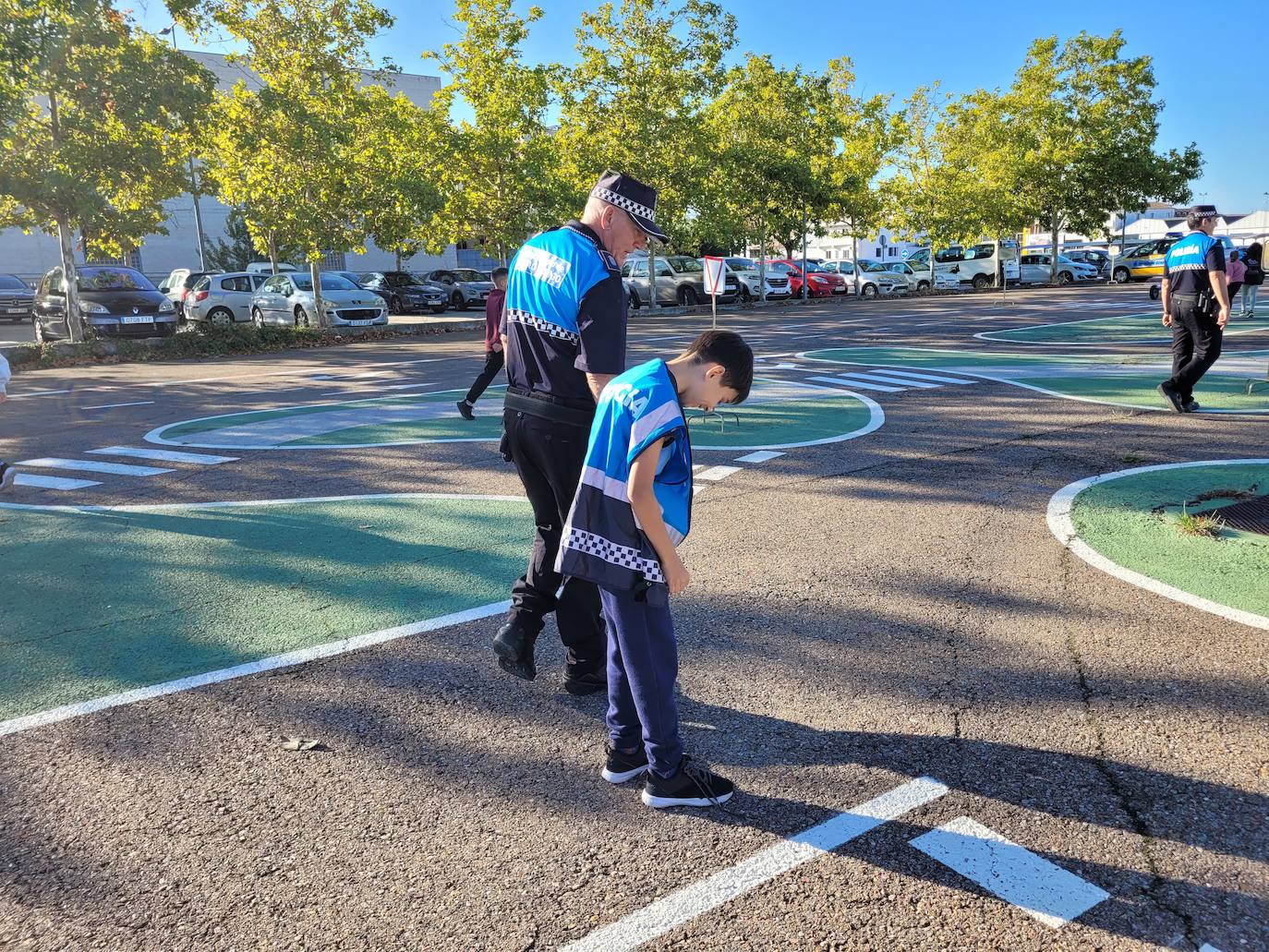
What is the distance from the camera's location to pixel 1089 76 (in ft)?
146

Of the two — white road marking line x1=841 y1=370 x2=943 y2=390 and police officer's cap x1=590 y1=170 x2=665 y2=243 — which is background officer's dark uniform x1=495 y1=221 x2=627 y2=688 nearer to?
police officer's cap x1=590 y1=170 x2=665 y2=243

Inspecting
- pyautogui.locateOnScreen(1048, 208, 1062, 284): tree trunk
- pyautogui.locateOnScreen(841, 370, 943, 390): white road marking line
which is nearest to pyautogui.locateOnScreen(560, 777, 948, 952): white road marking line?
pyautogui.locateOnScreen(841, 370, 943, 390): white road marking line

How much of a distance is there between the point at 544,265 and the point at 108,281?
22.3 metres

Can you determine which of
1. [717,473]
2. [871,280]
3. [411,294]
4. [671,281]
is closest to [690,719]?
[717,473]

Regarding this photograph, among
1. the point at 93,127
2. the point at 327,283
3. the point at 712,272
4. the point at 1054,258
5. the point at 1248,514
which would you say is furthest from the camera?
the point at 1054,258

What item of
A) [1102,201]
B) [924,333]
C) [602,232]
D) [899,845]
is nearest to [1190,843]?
[899,845]

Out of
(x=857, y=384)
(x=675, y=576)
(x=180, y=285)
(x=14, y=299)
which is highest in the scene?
(x=14, y=299)

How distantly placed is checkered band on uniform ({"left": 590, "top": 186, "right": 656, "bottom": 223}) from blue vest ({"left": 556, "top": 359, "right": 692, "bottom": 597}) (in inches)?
33.6

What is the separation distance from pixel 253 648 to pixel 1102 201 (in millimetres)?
49759

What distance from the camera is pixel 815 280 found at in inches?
1601

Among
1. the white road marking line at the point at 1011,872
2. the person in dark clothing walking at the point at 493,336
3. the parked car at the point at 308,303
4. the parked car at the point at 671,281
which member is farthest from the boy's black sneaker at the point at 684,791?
the parked car at the point at 671,281

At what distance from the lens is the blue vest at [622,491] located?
2773mm

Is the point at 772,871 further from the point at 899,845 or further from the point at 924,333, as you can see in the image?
the point at 924,333

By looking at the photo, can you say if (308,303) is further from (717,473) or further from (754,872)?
(754,872)
